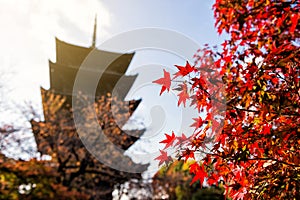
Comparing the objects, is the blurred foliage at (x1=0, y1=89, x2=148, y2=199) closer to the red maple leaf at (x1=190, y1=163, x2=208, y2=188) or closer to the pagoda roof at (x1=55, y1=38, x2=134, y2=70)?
the pagoda roof at (x1=55, y1=38, x2=134, y2=70)

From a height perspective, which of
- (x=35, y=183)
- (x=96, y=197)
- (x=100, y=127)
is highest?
(x=100, y=127)

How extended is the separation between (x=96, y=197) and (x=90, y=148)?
207cm

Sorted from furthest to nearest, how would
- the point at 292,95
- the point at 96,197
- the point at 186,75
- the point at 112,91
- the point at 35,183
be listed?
the point at 112,91 → the point at 96,197 → the point at 35,183 → the point at 292,95 → the point at 186,75

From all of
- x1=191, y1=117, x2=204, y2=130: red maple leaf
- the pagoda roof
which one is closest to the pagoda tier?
the pagoda roof

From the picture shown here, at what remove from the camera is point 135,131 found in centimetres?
1568

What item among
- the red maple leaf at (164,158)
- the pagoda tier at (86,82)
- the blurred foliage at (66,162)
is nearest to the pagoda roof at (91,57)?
the pagoda tier at (86,82)

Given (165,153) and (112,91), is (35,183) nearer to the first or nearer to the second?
(165,153)

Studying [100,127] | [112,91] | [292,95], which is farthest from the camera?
[112,91]

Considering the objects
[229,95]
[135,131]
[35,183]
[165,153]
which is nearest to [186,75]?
[229,95]

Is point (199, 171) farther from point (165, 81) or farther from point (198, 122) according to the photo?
point (165, 81)

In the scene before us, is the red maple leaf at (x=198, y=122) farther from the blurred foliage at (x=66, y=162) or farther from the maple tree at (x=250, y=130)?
the blurred foliage at (x=66, y=162)

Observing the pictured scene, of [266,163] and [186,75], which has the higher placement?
[186,75]

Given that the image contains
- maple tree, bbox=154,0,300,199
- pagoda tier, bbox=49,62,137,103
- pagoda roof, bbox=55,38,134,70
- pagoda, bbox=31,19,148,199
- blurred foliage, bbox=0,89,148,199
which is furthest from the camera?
pagoda roof, bbox=55,38,134,70

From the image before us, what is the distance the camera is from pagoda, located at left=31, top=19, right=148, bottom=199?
434 inches
